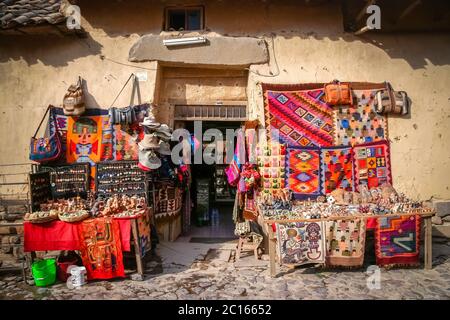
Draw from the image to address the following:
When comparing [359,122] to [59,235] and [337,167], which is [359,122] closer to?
[337,167]

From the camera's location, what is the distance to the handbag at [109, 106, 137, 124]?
6.06 m

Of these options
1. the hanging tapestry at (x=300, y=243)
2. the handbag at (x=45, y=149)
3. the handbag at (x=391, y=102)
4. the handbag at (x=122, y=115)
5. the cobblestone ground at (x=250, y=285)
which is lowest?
the cobblestone ground at (x=250, y=285)

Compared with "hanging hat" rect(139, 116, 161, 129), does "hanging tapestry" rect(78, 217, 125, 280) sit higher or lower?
lower

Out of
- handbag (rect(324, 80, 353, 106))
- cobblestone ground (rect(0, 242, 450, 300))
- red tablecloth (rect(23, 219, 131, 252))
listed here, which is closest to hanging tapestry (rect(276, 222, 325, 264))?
cobblestone ground (rect(0, 242, 450, 300))

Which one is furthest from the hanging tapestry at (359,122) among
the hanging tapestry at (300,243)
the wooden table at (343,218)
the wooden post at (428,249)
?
the hanging tapestry at (300,243)

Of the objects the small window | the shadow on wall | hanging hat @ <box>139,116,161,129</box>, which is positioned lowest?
hanging hat @ <box>139,116,161,129</box>

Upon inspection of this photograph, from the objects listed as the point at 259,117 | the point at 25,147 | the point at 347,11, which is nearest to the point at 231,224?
the point at 259,117

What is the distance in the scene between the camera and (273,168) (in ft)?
20.3

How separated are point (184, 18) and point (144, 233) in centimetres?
461

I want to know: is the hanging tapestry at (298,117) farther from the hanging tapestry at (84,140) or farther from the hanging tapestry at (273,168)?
the hanging tapestry at (84,140)

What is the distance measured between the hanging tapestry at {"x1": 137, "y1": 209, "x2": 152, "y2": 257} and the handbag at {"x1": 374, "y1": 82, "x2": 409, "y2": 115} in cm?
499

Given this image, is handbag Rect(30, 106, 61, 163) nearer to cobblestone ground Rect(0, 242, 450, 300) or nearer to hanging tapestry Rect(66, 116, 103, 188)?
hanging tapestry Rect(66, 116, 103, 188)

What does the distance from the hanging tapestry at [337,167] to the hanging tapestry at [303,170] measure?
0.40 feet

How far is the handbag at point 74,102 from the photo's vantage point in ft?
19.8
